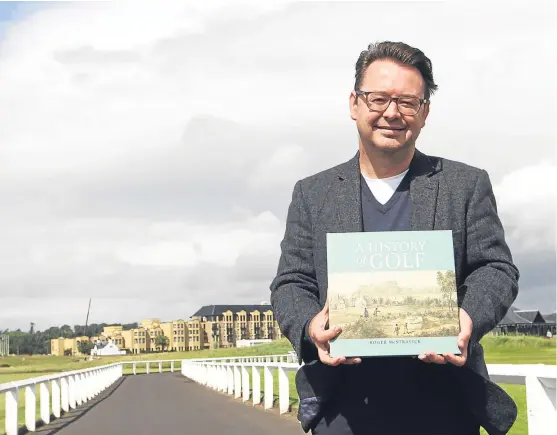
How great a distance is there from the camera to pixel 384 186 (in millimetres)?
3334

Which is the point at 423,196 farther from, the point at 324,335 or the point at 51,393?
the point at 51,393

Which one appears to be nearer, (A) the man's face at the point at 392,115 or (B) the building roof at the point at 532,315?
A: (A) the man's face at the point at 392,115

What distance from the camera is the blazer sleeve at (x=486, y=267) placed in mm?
2998

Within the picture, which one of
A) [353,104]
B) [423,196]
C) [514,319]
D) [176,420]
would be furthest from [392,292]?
[514,319]

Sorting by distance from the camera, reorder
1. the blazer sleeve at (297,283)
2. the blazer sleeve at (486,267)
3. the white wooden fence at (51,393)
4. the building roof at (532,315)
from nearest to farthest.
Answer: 1. the blazer sleeve at (486,267)
2. the blazer sleeve at (297,283)
3. the white wooden fence at (51,393)
4. the building roof at (532,315)

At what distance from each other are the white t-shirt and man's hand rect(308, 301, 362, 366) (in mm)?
514

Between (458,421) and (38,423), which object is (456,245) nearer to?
(458,421)

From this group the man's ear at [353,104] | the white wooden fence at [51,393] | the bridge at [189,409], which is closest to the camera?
the man's ear at [353,104]

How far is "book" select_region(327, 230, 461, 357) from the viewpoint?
9.59ft

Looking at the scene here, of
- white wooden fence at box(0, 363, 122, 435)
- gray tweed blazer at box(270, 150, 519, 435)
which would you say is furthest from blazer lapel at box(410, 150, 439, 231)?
white wooden fence at box(0, 363, 122, 435)

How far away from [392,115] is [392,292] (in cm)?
63

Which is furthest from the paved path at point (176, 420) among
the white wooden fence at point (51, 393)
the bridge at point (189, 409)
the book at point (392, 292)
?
the book at point (392, 292)

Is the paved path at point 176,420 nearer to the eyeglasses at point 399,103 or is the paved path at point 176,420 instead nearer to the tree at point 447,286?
the eyeglasses at point 399,103

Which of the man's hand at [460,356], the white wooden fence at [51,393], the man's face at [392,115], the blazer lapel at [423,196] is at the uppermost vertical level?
the man's face at [392,115]
